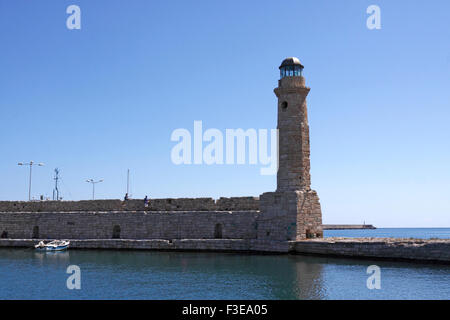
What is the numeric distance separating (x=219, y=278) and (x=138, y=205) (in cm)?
1417

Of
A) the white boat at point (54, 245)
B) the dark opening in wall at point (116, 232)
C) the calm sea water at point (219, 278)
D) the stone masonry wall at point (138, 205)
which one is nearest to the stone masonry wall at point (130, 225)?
the dark opening in wall at point (116, 232)

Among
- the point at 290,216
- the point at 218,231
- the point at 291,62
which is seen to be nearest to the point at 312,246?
the point at 290,216

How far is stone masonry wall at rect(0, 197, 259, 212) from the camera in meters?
28.5

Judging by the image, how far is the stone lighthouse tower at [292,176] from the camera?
82.3 feet

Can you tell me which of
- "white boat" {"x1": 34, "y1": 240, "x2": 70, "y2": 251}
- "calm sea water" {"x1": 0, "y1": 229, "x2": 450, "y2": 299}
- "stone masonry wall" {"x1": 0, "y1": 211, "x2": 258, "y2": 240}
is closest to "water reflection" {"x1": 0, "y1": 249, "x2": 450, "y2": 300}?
"calm sea water" {"x1": 0, "y1": 229, "x2": 450, "y2": 299}

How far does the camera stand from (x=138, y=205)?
30.3 m

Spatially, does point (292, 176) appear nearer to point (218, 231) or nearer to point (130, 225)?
point (218, 231)

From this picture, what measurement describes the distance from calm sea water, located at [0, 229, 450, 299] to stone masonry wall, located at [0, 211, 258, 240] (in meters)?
3.48

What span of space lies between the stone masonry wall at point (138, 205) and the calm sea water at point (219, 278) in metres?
4.61

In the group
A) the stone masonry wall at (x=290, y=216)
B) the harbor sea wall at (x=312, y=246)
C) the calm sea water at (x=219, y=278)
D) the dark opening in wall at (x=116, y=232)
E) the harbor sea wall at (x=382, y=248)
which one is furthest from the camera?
the dark opening in wall at (x=116, y=232)

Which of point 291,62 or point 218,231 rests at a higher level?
point 291,62

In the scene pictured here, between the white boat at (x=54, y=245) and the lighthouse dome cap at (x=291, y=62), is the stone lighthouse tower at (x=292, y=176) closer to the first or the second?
the lighthouse dome cap at (x=291, y=62)
